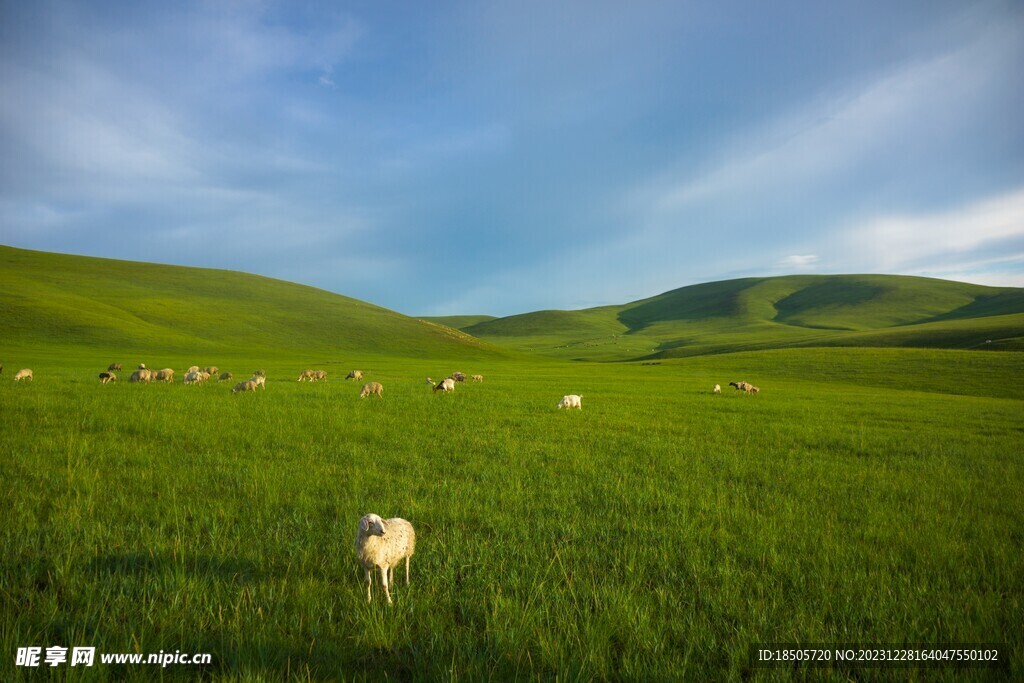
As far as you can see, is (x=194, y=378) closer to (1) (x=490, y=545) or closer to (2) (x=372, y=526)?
(1) (x=490, y=545)

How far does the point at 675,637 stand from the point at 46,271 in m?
149

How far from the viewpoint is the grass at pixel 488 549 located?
364cm

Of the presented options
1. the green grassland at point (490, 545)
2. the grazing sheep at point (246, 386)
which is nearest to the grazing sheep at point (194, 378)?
the grazing sheep at point (246, 386)

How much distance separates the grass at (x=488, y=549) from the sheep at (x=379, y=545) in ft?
1.12

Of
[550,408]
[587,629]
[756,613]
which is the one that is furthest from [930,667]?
[550,408]

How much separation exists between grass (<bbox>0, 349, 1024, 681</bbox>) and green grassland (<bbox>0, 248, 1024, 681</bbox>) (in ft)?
0.12

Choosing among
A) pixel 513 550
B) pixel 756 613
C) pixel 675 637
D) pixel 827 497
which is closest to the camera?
pixel 675 637

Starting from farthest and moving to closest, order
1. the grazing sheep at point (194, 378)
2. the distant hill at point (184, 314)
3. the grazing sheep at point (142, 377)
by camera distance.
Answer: the distant hill at point (184, 314), the grazing sheep at point (194, 378), the grazing sheep at point (142, 377)

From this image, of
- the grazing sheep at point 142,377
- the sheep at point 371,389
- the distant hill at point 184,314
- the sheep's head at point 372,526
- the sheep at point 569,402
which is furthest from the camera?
the distant hill at point 184,314

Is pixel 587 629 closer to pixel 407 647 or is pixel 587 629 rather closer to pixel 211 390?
pixel 407 647

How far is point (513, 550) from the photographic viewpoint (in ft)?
18.3

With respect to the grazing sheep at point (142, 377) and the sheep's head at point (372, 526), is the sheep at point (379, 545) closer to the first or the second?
the sheep's head at point (372, 526)

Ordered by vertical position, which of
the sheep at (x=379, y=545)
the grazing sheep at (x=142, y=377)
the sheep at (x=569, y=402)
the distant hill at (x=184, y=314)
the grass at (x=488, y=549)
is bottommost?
the sheep at (x=569, y=402)

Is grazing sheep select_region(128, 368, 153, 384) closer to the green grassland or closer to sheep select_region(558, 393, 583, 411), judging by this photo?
the green grassland
